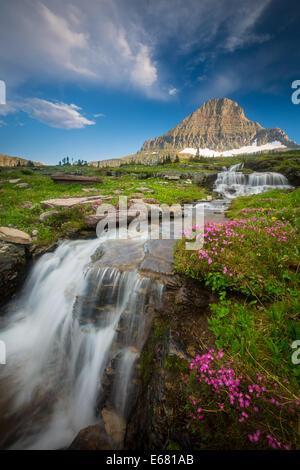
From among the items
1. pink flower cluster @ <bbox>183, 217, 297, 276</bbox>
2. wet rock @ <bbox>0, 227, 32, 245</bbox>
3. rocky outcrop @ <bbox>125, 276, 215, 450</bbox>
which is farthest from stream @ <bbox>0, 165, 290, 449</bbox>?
wet rock @ <bbox>0, 227, 32, 245</bbox>

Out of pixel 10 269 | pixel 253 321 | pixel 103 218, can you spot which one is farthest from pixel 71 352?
pixel 103 218

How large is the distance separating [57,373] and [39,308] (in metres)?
2.32

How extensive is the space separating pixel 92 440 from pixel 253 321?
3405 mm

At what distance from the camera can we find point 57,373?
4.52 meters

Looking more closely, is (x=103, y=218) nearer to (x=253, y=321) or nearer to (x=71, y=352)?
(x=71, y=352)

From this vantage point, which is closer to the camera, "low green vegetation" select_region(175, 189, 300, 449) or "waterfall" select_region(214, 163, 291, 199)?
"low green vegetation" select_region(175, 189, 300, 449)

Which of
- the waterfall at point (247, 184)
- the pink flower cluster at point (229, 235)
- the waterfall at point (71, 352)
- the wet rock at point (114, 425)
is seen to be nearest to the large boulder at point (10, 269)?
the waterfall at point (71, 352)

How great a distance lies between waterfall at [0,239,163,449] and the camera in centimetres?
365

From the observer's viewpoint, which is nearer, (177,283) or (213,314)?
(213,314)

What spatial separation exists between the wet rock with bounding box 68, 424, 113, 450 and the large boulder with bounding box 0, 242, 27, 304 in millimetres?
5238

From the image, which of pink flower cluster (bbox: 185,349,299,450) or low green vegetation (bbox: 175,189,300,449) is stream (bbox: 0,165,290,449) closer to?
low green vegetation (bbox: 175,189,300,449)
